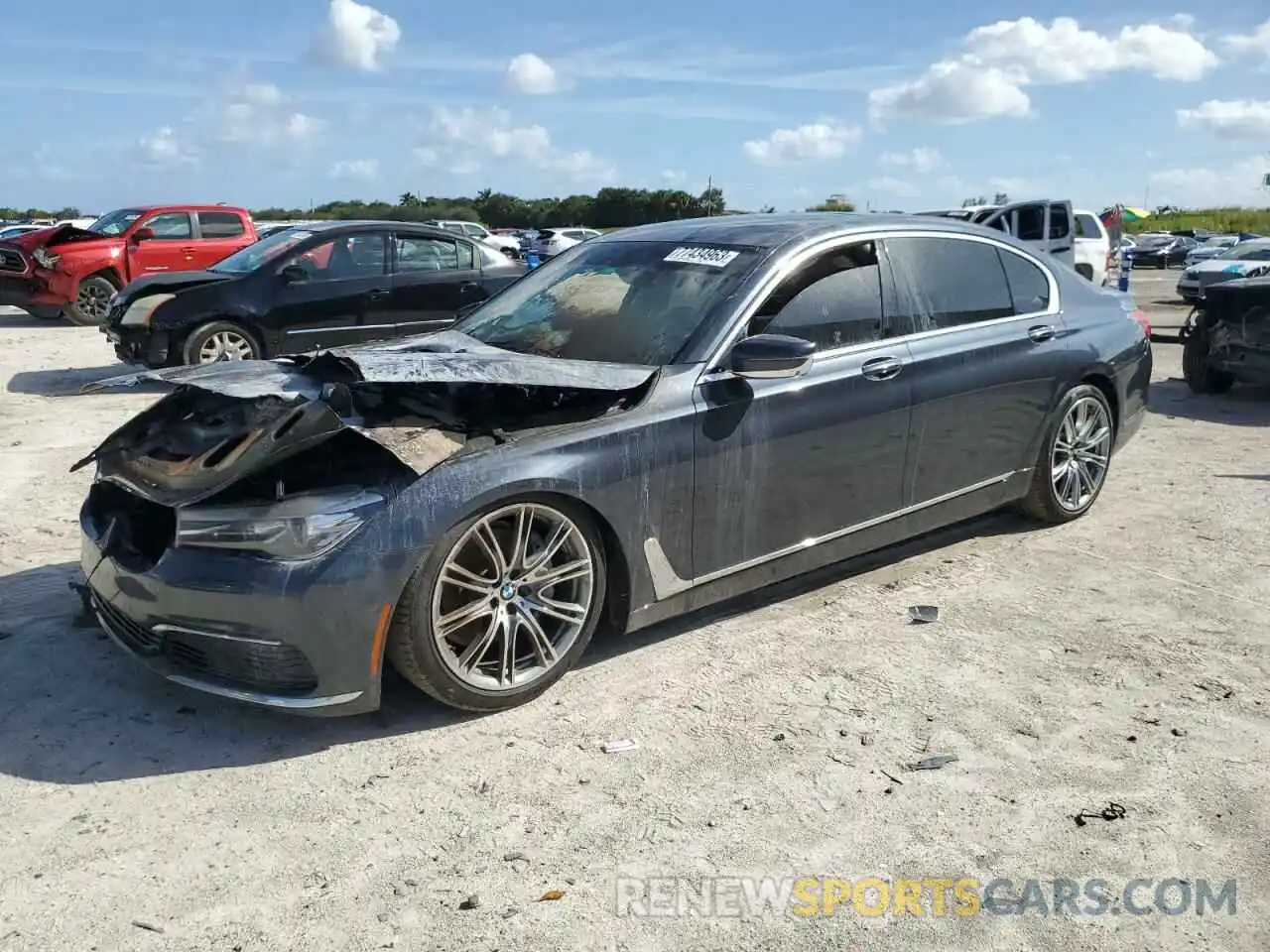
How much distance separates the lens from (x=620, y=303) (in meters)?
4.52

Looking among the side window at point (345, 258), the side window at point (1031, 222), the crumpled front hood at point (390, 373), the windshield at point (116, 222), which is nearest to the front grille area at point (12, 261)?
the windshield at point (116, 222)

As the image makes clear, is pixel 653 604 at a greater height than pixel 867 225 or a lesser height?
lesser

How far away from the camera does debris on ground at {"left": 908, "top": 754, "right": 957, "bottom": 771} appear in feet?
11.0

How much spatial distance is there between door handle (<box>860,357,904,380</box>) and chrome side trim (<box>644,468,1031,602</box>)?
1.97 ft

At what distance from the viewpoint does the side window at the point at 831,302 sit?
4328 millimetres

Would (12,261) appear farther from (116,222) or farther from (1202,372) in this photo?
(1202,372)

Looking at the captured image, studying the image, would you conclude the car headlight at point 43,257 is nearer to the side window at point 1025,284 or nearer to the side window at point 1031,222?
the side window at point 1025,284

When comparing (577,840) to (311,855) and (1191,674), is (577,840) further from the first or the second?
(1191,674)

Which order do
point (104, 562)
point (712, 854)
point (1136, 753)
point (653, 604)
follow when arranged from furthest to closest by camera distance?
point (653, 604) → point (104, 562) → point (1136, 753) → point (712, 854)

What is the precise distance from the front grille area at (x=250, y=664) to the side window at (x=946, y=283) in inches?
112

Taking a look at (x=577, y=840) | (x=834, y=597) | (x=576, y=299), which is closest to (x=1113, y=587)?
(x=834, y=597)

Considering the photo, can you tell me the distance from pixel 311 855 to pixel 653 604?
1.51 meters

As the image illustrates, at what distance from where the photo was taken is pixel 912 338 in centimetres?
477

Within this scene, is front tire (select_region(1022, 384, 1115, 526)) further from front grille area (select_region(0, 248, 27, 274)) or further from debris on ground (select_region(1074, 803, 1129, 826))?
front grille area (select_region(0, 248, 27, 274))
